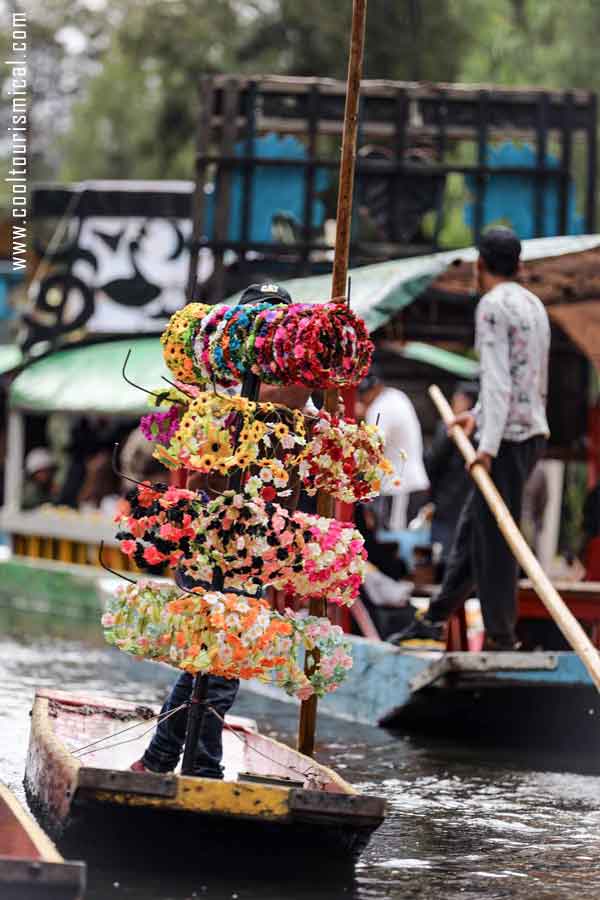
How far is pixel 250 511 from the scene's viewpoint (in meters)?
5.89

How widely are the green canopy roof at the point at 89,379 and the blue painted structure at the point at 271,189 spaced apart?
2.16 metres

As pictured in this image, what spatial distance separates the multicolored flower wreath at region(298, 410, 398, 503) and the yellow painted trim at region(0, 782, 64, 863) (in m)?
1.38

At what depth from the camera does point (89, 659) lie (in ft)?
44.4

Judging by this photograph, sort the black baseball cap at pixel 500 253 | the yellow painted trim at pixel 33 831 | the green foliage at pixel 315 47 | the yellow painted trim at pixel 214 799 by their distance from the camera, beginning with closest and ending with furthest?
the yellow painted trim at pixel 33 831 → the yellow painted trim at pixel 214 799 → the black baseball cap at pixel 500 253 → the green foliage at pixel 315 47

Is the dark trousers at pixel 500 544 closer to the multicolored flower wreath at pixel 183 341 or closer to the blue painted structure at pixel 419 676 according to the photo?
the blue painted structure at pixel 419 676

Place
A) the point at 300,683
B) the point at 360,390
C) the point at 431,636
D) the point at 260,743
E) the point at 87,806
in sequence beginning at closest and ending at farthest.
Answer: the point at 87,806 < the point at 300,683 < the point at 260,743 < the point at 431,636 < the point at 360,390

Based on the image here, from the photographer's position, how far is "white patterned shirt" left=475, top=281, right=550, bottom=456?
8.60 m

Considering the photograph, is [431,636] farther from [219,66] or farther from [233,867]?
[219,66]

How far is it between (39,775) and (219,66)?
84.9 ft

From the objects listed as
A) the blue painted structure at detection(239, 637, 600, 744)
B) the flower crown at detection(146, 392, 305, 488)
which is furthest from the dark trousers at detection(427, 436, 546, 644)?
the flower crown at detection(146, 392, 305, 488)

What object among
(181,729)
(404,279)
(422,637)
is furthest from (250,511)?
(404,279)

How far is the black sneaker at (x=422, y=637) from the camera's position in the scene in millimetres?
10008

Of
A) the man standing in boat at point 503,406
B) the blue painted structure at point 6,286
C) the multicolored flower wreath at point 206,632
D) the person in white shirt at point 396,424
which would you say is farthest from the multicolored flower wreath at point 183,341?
the blue painted structure at point 6,286

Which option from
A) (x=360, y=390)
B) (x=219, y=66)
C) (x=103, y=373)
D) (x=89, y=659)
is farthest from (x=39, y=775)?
(x=219, y=66)
